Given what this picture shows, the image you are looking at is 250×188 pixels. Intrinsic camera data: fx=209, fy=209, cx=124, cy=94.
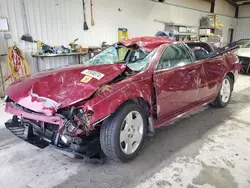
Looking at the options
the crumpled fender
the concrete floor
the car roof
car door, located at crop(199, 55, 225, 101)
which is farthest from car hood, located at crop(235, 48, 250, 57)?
the crumpled fender

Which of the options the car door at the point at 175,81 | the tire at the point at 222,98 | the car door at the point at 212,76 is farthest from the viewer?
the tire at the point at 222,98

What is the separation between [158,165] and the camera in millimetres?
2248

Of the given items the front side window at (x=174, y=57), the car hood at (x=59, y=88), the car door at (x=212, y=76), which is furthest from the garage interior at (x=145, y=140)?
the front side window at (x=174, y=57)

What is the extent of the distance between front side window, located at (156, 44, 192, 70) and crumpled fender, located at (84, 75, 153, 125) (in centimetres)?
39

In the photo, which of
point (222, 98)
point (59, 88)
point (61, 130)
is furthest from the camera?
point (222, 98)

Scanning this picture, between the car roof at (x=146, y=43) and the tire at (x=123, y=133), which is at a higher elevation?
the car roof at (x=146, y=43)

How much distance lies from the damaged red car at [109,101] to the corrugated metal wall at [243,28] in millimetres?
14011

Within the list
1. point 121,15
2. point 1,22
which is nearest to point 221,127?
point 1,22

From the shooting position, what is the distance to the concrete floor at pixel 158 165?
1984 mm

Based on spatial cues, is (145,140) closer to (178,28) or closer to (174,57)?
(174,57)

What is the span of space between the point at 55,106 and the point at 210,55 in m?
2.62

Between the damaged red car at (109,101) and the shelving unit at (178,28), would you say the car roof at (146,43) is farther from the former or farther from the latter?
the shelving unit at (178,28)

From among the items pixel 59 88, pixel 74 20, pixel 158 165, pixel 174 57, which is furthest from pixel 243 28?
pixel 59 88

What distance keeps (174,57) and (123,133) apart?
1.33m
